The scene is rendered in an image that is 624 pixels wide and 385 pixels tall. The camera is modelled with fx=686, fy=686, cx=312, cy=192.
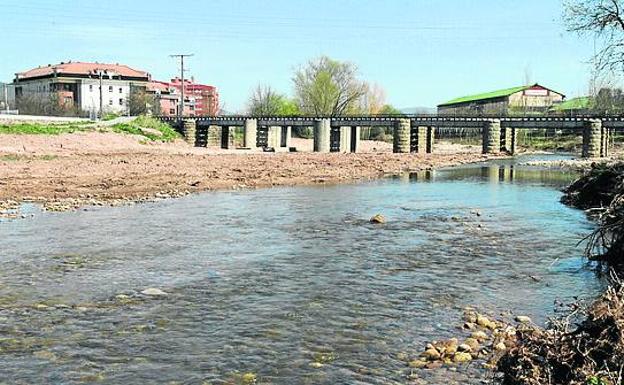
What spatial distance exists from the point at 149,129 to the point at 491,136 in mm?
38671

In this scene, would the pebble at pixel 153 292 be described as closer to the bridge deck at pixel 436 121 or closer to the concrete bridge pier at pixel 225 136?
the bridge deck at pixel 436 121

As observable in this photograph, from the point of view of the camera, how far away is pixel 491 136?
7925 cm

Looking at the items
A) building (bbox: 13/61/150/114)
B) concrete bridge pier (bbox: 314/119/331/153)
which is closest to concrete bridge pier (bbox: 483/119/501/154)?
concrete bridge pier (bbox: 314/119/331/153)

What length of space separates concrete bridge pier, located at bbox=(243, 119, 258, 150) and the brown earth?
21.3 meters

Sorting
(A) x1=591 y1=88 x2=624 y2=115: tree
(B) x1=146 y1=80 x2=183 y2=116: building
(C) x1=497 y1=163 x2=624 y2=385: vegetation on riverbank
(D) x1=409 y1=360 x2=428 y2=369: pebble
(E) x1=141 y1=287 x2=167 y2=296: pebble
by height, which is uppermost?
(B) x1=146 y1=80 x2=183 y2=116: building

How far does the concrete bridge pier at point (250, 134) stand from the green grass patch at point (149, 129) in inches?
325

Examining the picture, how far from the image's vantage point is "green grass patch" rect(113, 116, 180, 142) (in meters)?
68.5

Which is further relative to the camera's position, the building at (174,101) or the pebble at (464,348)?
the building at (174,101)

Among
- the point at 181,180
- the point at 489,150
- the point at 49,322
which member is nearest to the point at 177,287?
the point at 49,322

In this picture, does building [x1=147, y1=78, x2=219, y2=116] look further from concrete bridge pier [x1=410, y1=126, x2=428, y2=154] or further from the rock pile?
the rock pile

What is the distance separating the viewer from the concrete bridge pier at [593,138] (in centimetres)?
7031

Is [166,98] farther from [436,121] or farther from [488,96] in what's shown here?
[436,121]

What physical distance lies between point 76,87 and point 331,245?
144m

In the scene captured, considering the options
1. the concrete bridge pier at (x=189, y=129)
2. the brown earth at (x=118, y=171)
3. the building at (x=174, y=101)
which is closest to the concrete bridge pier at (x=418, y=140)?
the brown earth at (x=118, y=171)
